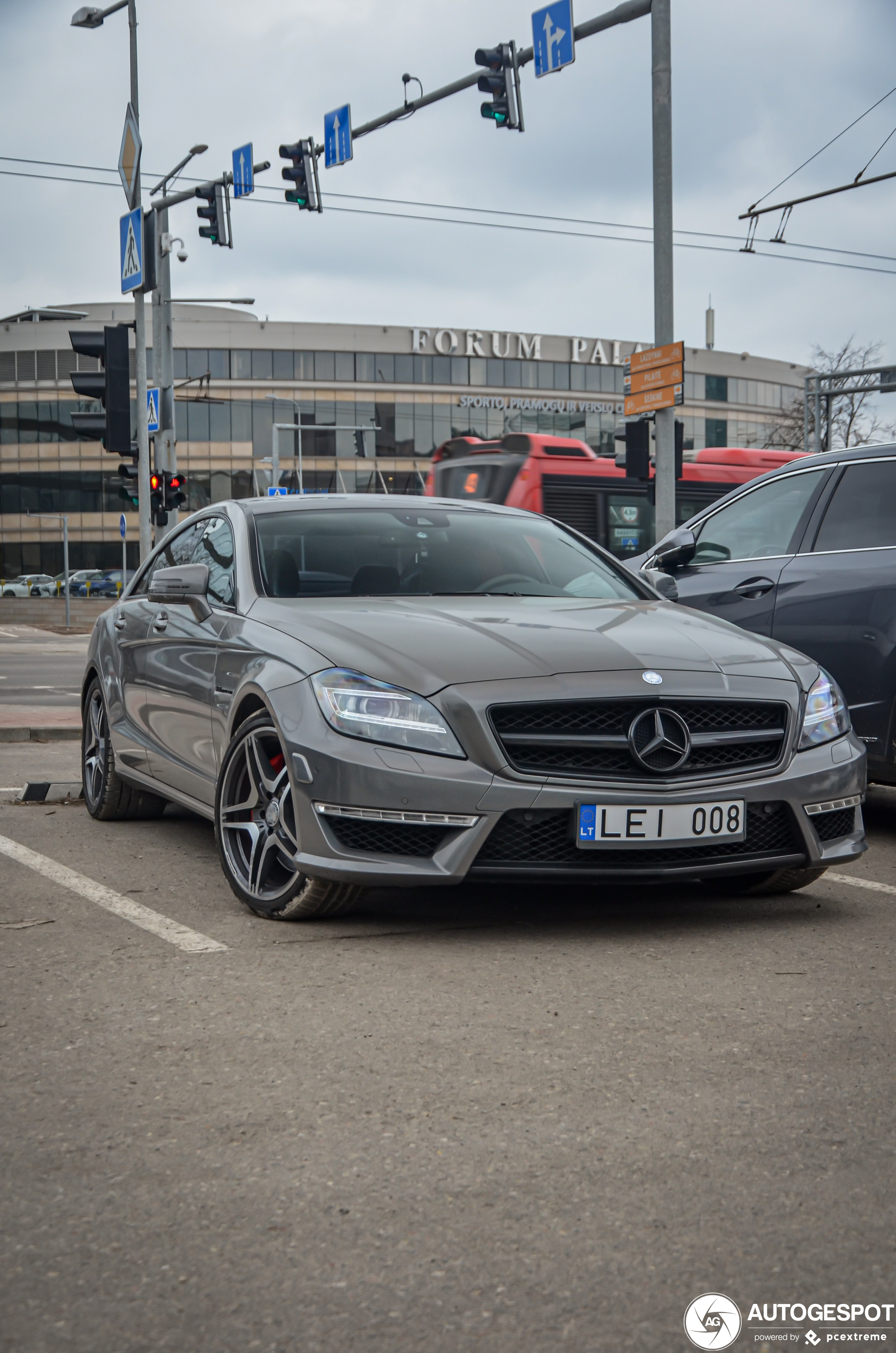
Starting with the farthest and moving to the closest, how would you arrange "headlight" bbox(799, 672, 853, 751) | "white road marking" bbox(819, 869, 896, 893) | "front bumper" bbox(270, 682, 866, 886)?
"white road marking" bbox(819, 869, 896, 893)
"headlight" bbox(799, 672, 853, 751)
"front bumper" bbox(270, 682, 866, 886)

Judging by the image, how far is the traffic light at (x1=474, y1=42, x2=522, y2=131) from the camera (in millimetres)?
14938

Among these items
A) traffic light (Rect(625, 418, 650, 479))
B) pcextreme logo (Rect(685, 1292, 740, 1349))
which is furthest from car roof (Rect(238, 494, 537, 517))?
traffic light (Rect(625, 418, 650, 479))

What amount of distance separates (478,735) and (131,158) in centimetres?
1843

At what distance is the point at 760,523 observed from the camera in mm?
7273

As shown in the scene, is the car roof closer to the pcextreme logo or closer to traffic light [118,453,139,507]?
the pcextreme logo

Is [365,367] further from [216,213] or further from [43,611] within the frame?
[216,213]

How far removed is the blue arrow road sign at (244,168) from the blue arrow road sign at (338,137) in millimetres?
2800

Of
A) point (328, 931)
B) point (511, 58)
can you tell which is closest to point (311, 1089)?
point (328, 931)

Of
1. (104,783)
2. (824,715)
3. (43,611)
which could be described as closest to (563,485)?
(104,783)

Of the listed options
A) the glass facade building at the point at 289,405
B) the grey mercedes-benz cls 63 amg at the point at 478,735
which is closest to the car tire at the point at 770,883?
the grey mercedes-benz cls 63 amg at the point at 478,735

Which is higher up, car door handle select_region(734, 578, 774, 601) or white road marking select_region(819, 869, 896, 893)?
car door handle select_region(734, 578, 774, 601)

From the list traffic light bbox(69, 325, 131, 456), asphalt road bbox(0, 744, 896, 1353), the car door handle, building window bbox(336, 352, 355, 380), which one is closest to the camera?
asphalt road bbox(0, 744, 896, 1353)

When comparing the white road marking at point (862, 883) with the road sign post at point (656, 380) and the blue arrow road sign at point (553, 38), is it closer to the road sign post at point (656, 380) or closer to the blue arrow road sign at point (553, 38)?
the road sign post at point (656, 380)

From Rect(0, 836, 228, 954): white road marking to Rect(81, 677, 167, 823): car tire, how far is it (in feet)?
2.09
